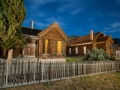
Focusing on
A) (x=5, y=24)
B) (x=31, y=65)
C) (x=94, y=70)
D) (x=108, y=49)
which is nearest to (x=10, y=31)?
(x=5, y=24)

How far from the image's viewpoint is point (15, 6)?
39.2ft

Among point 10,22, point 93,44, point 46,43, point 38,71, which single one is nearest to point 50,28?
point 46,43

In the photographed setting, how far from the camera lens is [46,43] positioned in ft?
65.2

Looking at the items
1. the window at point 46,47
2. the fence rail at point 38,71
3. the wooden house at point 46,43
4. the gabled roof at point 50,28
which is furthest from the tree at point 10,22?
the window at point 46,47

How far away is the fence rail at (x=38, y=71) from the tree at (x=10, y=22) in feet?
12.8

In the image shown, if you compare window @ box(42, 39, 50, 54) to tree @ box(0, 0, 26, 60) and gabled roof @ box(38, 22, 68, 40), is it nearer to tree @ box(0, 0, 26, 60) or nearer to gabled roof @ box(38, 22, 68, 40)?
gabled roof @ box(38, 22, 68, 40)

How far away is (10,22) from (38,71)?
263 inches

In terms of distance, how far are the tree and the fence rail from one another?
389 centimetres

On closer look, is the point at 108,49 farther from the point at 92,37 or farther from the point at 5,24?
the point at 5,24

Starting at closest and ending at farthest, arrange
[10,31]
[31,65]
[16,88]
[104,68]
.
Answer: [16,88] → [31,65] → [10,31] → [104,68]

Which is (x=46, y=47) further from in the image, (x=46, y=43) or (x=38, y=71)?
(x=38, y=71)

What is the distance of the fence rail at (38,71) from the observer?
22.0 ft

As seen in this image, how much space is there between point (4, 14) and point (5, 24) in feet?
3.92

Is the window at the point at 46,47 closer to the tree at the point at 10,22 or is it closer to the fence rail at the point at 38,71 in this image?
the tree at the point at 10,22
